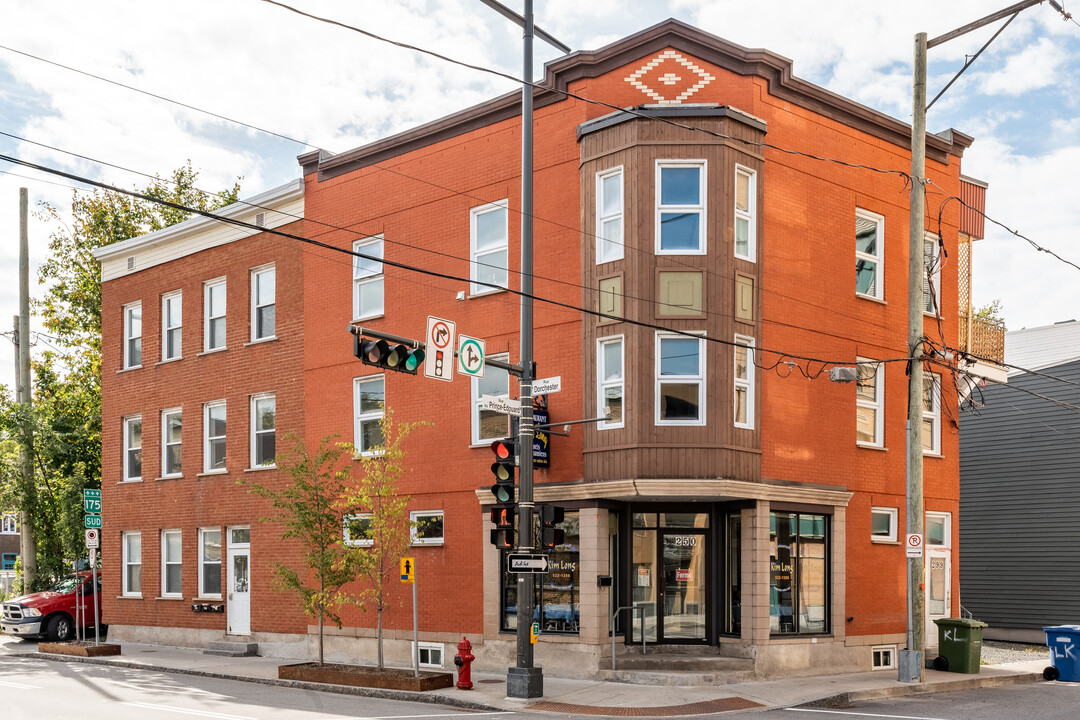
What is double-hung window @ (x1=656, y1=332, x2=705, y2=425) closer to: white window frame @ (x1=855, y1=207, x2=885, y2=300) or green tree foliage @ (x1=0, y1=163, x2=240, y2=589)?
white window frame @ (x1=855, y1=207, x2=885, y2=300)

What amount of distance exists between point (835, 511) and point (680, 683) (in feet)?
16.3

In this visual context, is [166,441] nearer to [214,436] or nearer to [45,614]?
[214,436]

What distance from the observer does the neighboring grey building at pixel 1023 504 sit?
95.8 feet

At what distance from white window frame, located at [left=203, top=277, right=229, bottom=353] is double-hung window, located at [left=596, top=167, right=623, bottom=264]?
36.9ft

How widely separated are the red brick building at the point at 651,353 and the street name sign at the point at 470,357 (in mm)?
1427

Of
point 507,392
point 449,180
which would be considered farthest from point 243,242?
point 507,392

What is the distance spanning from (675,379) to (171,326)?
50.3 feet

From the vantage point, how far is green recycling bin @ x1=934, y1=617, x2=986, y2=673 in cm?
2044

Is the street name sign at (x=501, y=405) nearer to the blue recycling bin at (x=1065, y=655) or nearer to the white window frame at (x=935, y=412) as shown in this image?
the white window frame at (x=935, y=412)

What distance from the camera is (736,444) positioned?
18.9 m

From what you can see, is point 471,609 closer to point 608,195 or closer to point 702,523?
point 702,523

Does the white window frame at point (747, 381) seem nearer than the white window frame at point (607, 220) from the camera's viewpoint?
Yes

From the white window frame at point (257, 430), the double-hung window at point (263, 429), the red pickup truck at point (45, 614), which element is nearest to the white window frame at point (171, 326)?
the white window frame at point (257, 430)

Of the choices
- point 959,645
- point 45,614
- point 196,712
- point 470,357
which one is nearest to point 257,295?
point 45,614
